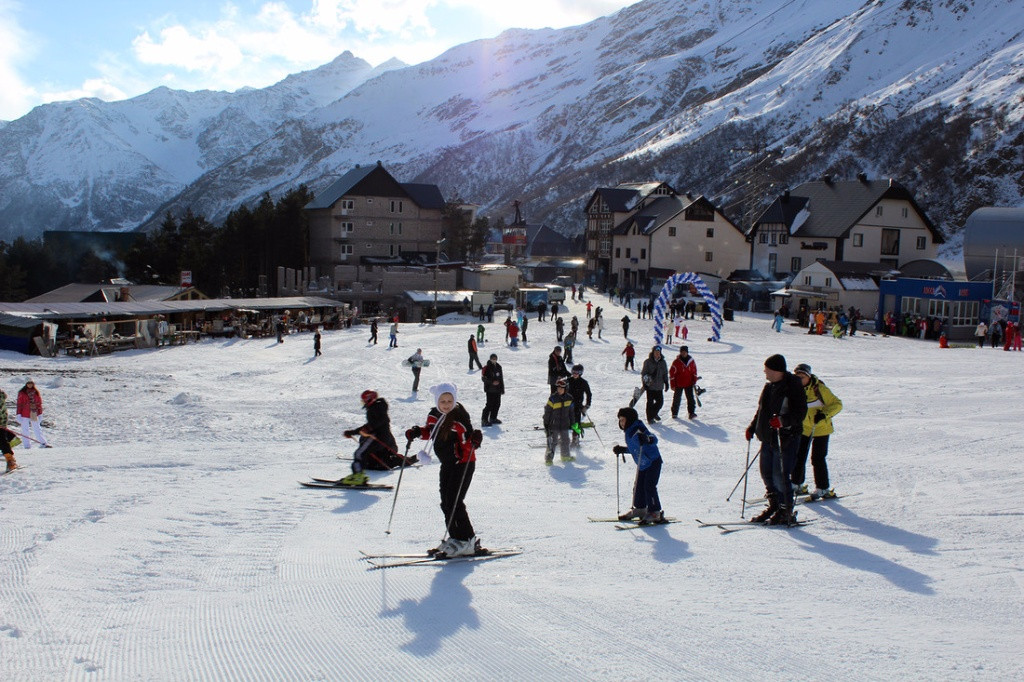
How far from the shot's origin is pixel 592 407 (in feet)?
58.2

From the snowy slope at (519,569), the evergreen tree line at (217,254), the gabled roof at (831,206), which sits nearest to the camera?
the snowy slope at (519,569)

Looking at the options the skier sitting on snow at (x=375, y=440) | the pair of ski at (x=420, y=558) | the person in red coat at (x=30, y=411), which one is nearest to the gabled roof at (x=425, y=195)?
the person in red coat at (x=30, y=411)

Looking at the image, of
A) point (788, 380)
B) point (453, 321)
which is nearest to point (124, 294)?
point (453, 321)

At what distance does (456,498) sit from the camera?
264 inches

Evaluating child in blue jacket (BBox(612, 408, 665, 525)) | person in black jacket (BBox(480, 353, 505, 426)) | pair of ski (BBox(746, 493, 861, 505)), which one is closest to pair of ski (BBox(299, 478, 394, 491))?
child in blue jacket (BBox(612, 408, 665, 525))

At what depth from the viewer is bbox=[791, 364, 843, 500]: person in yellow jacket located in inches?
334

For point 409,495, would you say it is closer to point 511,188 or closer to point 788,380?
point 788,380

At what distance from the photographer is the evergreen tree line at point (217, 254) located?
62.8 meters

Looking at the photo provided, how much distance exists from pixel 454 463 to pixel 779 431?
3.06 m

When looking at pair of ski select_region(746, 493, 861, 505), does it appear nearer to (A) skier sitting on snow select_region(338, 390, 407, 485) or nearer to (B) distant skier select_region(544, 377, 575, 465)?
(B) distant skier select_region(544, 377, 575, 465)

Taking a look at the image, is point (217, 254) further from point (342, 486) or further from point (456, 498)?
point (456, 498)

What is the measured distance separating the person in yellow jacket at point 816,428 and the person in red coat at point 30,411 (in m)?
11.7

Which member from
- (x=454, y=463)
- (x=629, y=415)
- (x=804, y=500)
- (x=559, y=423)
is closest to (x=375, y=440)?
(x=559, y=423)

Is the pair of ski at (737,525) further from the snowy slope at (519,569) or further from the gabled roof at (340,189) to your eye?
Answer: the gabled roof at (340,189)
